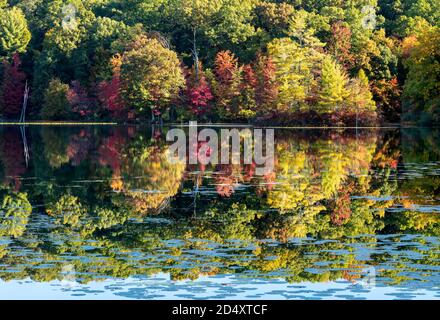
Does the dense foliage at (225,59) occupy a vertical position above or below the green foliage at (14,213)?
above

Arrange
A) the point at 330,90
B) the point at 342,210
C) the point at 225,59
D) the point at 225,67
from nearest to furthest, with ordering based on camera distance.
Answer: the point at 342,210, the point at 330,90, the point at 225,67, the point at 225,59


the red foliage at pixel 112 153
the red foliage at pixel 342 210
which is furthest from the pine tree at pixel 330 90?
the red foliage at pixel 342 210

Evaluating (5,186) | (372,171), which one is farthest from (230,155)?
(5,186)

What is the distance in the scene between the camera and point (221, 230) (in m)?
16.7

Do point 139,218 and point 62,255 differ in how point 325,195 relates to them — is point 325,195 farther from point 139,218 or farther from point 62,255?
point 62,255

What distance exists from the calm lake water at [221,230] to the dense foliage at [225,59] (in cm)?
3235

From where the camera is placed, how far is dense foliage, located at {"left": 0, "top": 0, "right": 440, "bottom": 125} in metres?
62.5

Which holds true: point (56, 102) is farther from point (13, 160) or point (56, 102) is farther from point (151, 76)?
point (13, 160)

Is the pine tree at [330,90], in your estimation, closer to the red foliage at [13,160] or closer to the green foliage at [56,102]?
the red foliage at [13,160]

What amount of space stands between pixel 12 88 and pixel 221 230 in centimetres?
7035

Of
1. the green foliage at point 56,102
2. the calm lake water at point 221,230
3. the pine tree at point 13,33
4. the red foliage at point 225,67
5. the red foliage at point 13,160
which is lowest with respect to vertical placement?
the calm lake water at point 221,230

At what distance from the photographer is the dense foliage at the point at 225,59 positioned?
62531mm

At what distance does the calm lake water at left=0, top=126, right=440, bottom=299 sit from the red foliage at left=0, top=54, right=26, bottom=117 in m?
55.6

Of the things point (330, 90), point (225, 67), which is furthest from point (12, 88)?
point (330, 90)
